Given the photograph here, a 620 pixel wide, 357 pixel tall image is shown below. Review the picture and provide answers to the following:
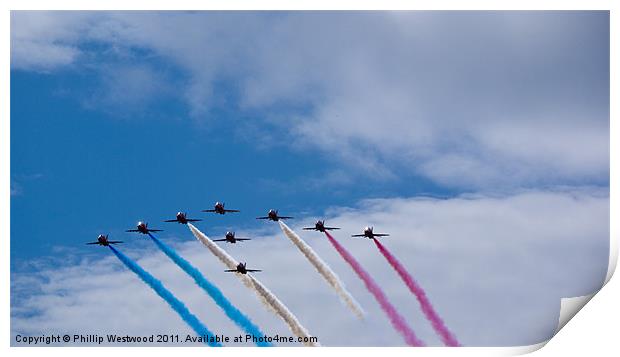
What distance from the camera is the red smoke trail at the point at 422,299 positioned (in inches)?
2010

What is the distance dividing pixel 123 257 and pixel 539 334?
18292mm

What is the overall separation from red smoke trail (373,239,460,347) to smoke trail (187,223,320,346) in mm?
4679

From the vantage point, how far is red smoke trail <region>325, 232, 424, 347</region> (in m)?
Answer: 51.6

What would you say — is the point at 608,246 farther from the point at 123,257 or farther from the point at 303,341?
the point at 123,257

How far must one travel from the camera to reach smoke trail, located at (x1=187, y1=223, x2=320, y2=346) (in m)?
52.4

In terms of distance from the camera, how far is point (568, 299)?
1950 inches

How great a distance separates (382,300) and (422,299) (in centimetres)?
210

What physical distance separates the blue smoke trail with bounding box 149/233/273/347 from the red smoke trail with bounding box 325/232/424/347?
16.7ft

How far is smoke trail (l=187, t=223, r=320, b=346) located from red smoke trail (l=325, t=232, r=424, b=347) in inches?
142

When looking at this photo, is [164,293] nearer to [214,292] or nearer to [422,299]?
[214,292]

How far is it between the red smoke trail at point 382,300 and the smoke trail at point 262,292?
11.8 feet
